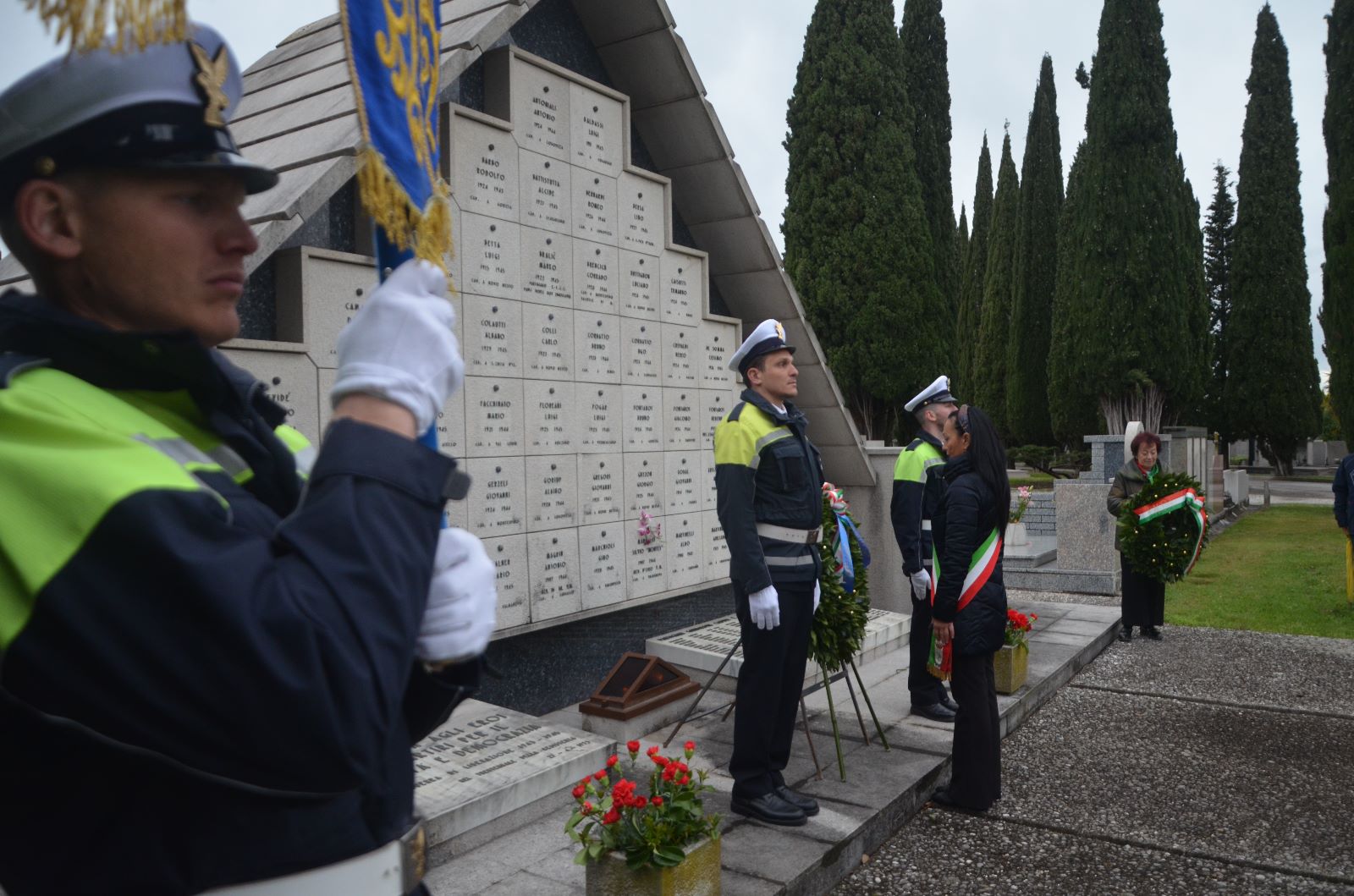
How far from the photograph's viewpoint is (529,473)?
566 cm

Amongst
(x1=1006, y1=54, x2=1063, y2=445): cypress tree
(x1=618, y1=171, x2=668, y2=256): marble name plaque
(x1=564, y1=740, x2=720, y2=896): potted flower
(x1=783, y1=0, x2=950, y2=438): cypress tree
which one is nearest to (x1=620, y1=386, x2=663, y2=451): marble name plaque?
(x1=618, y1=171, x2=668, y2=256): marble name plaque

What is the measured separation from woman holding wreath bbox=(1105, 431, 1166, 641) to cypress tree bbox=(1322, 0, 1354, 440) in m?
13.5

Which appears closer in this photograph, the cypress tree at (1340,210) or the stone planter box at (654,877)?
the stone planter box at (654,877)

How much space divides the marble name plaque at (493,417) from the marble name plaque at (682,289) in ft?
5.07

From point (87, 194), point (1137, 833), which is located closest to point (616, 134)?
point (1137, 833)

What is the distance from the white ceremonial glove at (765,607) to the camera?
461cm

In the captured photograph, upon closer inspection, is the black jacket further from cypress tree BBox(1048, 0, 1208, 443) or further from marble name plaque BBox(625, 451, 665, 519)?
cypress tree BBox(1048, 0, 1208, 443)

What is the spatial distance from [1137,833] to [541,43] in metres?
5.54

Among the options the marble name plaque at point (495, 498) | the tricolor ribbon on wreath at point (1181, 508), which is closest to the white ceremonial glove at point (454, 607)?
the marble name plaque at point (495, 498)

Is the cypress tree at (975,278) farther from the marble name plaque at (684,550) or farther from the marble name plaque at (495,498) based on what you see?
the marble name plaque at (495,498)

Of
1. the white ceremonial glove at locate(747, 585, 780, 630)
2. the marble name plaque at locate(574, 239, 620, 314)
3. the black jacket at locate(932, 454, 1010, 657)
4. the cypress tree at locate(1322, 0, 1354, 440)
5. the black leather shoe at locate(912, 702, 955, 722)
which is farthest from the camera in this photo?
the cypress tree at locate(1322, 0, 1354, 440)

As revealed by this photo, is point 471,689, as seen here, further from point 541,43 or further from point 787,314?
point 787,314

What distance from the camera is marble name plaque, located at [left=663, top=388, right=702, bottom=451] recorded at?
6715 mm

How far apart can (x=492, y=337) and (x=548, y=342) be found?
1.44 ft
